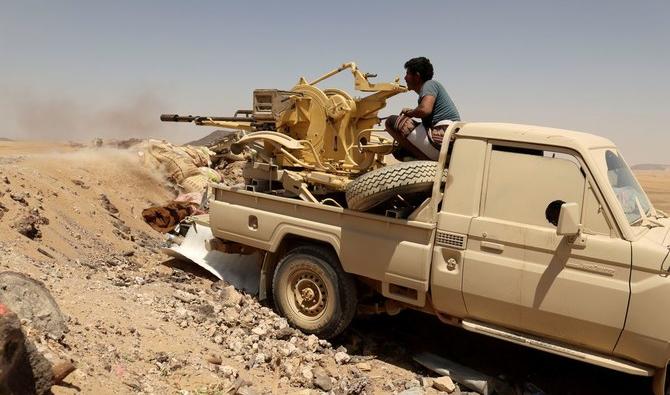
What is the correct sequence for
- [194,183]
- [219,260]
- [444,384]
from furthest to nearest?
[194,183] → [219,260] → [444,384]

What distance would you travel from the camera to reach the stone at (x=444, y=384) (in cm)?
500

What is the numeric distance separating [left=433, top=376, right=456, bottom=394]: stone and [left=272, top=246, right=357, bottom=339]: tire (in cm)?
102

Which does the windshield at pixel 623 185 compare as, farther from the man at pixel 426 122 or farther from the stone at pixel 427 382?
the stone at pixel 427 382

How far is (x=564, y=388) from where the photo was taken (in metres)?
5.28

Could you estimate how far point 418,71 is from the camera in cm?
595

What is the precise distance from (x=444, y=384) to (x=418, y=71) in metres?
3.07

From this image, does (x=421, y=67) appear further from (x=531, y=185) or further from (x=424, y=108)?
(x=531, y=185)

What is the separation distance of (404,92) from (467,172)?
205 centimetres

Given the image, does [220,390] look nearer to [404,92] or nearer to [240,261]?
[240,261]

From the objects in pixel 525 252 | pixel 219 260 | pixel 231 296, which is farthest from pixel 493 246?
pixel 219 260

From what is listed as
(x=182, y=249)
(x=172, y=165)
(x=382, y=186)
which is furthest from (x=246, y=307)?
(x=172, y=165)

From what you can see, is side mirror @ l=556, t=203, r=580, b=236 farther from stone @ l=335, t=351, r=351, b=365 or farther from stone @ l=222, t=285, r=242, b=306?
stone @ l=222, t=285, r=242, b=306

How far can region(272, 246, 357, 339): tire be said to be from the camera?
561cm

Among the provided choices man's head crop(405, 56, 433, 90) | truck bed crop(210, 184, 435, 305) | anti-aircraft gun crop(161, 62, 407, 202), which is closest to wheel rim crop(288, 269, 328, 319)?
truck bed crop(210, 184, 435, 305)
